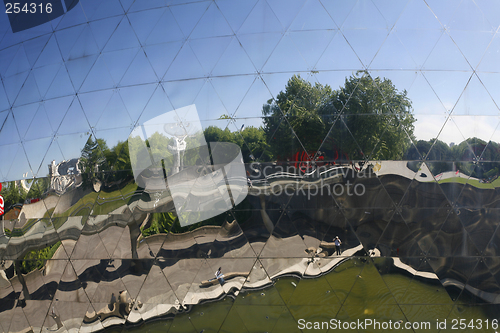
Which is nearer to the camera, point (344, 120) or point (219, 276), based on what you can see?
point (344, 120)

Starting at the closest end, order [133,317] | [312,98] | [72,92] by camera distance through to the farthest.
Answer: [312,98], [133,317], [72,92]

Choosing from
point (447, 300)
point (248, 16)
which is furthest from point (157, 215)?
point (447, 300)

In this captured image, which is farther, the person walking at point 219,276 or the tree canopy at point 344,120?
the person walking at point 219,276

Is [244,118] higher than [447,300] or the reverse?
higher

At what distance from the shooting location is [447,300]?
16.9 feet

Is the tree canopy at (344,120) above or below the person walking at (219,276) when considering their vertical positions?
above

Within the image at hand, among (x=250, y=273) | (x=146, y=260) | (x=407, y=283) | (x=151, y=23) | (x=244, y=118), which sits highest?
(x=151, y=23)

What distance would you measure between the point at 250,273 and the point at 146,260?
2113mm

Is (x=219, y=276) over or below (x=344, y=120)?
below

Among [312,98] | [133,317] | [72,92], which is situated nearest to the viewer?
[312,98]

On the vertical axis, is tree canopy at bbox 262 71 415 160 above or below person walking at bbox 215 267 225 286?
above

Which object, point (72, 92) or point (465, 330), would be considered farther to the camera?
point (72, 92)

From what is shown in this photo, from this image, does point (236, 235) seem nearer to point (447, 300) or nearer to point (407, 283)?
point (407, 283)

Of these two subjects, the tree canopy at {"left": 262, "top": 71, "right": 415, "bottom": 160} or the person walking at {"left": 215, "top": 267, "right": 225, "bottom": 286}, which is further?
the person walking at {"left": 215, "top": 267, "right": 225, "bottom": 286}
